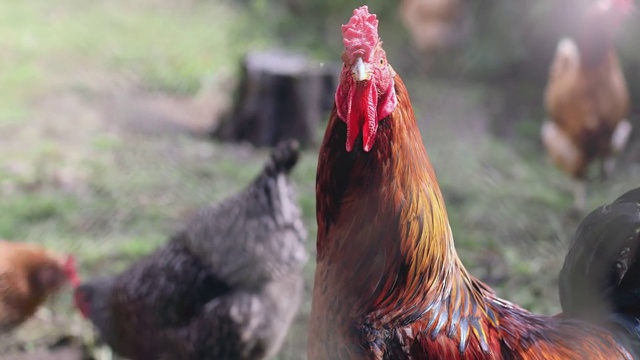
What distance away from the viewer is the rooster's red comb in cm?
161

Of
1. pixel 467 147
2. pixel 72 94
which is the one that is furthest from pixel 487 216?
pixel 72 94

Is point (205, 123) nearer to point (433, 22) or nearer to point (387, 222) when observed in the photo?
point (433, 22)

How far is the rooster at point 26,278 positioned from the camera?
2.94 meters

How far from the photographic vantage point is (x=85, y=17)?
301 inches

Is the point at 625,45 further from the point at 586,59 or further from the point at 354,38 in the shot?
the point at 354,38

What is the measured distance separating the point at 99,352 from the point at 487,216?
7.99ft

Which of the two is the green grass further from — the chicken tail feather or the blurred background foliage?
the chicken tail feather

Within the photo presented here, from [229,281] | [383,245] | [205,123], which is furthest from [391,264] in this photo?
[205,123]

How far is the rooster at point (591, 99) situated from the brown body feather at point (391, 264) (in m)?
3.15

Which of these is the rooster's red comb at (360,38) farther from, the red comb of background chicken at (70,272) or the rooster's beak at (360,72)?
the red comb of background chicken at (70,272)

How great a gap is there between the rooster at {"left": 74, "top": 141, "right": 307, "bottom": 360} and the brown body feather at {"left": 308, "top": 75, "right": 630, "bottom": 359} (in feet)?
3.04

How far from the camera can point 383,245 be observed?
1.73 metres

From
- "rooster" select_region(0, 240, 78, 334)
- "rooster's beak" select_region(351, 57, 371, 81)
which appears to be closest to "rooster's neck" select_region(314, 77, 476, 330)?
"rooster's beak" select_region(351, 57, 371, 81)

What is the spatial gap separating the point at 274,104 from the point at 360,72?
382 centimetres
